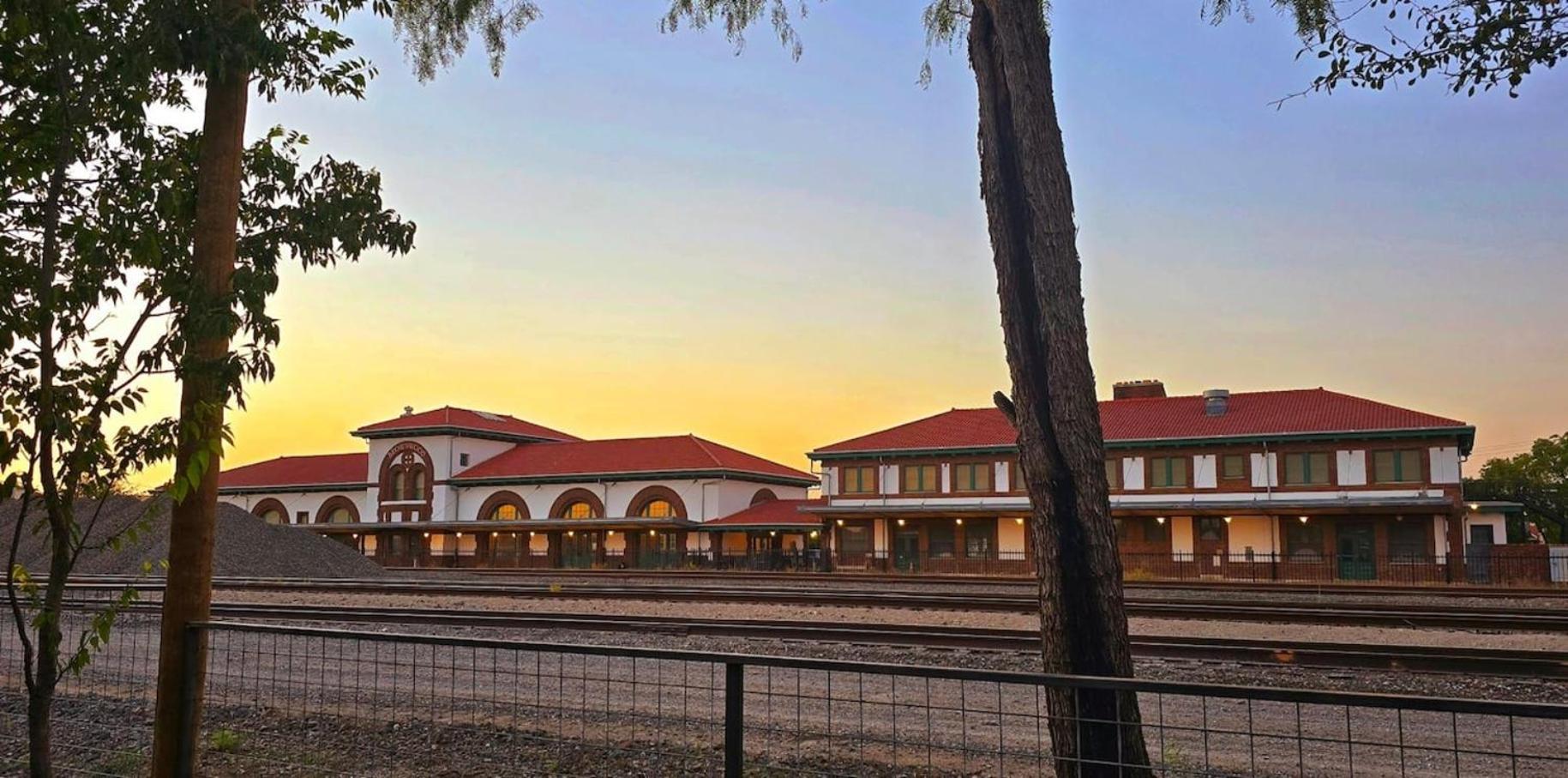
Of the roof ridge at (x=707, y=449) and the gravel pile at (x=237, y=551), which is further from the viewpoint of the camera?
the roof ridge at (x=707, y=449)

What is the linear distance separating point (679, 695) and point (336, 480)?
6746 centimetres

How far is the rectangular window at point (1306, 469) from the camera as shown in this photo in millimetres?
47625

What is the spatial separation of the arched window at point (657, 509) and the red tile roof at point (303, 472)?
20.2m

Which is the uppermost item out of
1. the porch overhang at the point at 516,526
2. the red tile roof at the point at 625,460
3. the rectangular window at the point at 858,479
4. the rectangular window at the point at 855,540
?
the red tile roof at the point at 625,460

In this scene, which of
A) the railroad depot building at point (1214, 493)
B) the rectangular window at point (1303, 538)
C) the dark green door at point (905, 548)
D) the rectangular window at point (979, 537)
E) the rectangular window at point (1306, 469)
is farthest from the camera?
the dark green door at point (905, 548)

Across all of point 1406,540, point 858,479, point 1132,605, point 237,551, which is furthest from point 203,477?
point 858,479

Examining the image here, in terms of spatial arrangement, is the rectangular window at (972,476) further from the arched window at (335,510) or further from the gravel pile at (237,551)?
the arched window at (335,510)

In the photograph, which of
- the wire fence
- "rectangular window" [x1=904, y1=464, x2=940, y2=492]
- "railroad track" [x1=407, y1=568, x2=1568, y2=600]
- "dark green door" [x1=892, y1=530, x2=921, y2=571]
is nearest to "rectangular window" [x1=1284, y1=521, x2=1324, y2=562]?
"railroad track" [x1=407, y1=568, x2=1568, y2=600]

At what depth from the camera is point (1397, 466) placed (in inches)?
1817

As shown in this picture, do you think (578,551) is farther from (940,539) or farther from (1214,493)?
(1214,493)

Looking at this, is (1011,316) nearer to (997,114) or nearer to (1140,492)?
(997,114)

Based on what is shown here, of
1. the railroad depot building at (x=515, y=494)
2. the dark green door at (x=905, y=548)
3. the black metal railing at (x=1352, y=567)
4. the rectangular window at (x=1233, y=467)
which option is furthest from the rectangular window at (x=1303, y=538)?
the railroad depot building at (x=515, y=494)

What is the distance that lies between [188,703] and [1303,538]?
46871 mm

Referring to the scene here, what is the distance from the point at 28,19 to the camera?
210 inches
